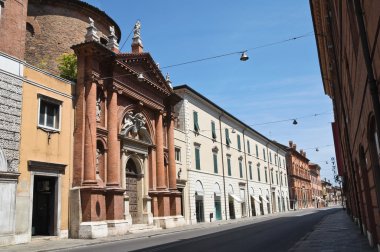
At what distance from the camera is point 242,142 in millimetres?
48531

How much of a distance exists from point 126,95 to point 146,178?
19.1 ft

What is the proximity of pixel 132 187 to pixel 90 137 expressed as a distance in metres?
6.14

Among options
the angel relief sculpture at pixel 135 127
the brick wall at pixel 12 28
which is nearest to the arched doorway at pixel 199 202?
the angel relief sculpture at pixel 135 127

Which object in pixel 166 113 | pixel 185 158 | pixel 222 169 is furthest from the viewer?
pixel 222 169

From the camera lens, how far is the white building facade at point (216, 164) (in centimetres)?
3281

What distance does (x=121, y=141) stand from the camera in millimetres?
23547

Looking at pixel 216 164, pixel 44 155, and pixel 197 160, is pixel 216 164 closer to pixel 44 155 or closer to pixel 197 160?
pixel 197 160

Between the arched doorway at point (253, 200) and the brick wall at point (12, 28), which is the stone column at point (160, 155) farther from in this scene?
the arched doorway at point (253, 200)

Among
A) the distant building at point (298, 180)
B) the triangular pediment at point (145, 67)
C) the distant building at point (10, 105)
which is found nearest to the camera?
the distant building at point (10, 105)

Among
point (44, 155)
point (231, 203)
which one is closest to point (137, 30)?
point (44, 155)

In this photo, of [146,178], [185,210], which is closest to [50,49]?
[146,178]

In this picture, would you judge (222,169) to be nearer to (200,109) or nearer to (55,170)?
(200,109)

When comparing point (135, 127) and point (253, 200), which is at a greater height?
point (135, 127)

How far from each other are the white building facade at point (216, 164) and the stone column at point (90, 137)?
11.9 m
